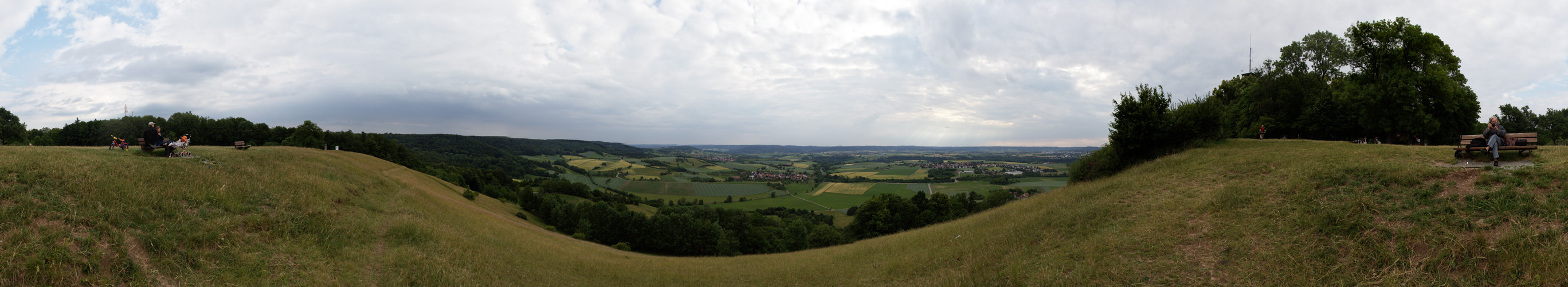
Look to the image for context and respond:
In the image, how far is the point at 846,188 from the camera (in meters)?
88.4

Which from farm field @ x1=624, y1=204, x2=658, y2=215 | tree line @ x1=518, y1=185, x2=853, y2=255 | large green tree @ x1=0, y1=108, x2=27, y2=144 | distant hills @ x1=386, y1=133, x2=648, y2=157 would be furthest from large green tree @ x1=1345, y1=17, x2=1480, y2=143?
distant hills @ x1=386, y1=133, x2=648, y2=157

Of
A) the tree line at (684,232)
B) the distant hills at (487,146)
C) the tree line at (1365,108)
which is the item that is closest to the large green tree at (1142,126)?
the tree line at (1365,108)

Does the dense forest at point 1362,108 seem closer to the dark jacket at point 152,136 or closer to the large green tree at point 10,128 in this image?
the dark jacket at point 152,136

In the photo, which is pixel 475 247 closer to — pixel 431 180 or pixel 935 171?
pixel 431 180

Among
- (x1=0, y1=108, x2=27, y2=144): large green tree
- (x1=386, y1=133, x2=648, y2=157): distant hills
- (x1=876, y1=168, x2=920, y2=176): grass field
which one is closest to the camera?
(x1=0, y1=108, x2=27, y2=144): large green tree

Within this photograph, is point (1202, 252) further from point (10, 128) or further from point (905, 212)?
point (10, 128)

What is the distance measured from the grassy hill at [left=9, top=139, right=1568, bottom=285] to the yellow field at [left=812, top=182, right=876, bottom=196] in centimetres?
6480

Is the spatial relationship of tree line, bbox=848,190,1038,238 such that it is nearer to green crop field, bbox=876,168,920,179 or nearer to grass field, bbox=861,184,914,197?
grass field, bbox=861,184,914,197

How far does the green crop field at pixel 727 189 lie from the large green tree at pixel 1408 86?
7207 centimetres

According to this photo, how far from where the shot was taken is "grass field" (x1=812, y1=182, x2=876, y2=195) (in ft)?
272

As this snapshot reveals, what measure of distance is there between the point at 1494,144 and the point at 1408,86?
1482 centimetres

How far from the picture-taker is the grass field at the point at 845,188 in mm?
83000

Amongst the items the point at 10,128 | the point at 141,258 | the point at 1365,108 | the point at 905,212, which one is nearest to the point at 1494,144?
the point at 1365,108

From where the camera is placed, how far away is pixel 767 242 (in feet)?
142
